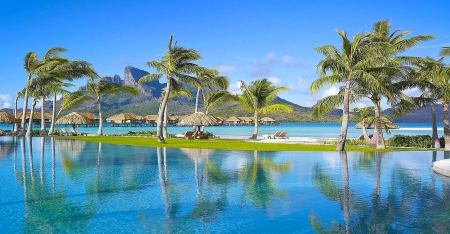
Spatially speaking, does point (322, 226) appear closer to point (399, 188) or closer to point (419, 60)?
point (399, 188)

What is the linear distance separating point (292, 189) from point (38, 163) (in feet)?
28.6

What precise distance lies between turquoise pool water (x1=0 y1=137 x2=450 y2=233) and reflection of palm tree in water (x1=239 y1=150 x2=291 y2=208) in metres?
0.03

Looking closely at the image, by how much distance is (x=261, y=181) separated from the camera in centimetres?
Result: 960

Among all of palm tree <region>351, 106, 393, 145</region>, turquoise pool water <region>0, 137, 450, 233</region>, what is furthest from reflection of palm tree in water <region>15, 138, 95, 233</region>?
palm tree <region>351, 106, 393, 145</region>

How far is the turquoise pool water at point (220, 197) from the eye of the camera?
5.80m

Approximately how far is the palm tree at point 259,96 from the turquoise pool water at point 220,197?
16441 millimetres

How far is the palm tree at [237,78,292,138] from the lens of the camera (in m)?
29.2

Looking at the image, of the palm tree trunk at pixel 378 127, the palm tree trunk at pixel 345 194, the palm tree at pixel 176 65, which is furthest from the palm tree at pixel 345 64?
the palm tree at pixel 176 65

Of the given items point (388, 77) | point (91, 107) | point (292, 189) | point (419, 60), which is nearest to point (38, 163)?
point (292, 189)

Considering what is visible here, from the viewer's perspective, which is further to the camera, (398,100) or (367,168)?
(398,100)

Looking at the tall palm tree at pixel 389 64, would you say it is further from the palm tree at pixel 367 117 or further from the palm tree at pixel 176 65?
the palm tree at pixel 176 65

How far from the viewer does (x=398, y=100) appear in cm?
1923

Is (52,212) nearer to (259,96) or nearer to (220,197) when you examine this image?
(220,197)

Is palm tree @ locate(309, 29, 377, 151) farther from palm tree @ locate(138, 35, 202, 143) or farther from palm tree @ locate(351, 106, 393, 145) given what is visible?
palm tree @ locate(351, 106, 393, 145)
